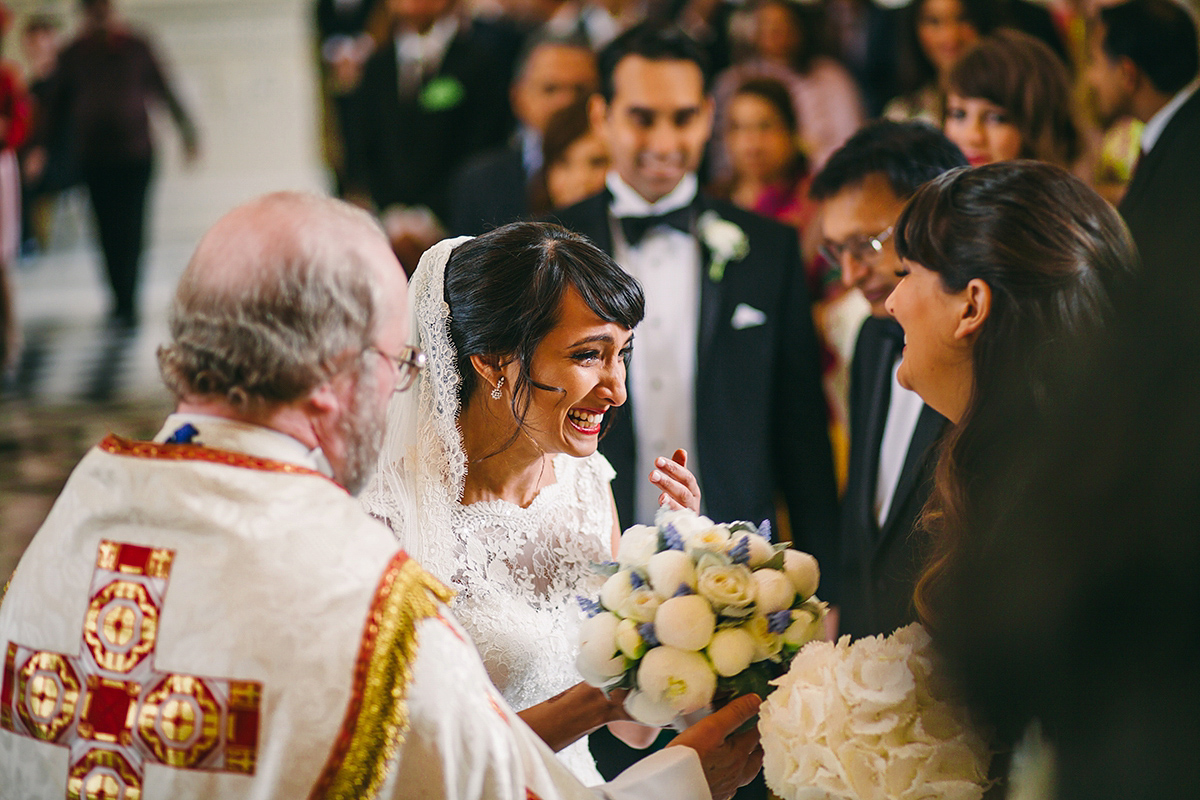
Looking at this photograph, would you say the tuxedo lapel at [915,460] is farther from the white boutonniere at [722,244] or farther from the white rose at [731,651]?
the white boutonniere at [722,244]

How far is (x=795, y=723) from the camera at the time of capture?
172 cm

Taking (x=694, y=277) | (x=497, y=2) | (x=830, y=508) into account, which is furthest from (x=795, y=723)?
(x=497, y=2)

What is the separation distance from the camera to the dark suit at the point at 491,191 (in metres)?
4.73

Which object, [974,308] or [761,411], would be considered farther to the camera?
[761,411]

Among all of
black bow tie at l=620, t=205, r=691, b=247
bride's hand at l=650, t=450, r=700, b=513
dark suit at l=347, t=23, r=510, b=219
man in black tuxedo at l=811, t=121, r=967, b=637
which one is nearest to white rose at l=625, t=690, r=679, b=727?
bride's hand at l=650, t=450, r=700, b=513

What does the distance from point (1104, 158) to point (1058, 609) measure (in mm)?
4387

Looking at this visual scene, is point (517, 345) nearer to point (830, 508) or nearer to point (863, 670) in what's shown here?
point (863, 670)

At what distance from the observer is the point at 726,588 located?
6.18 ft

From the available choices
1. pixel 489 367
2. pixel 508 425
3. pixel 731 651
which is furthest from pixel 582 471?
pixel 731 651

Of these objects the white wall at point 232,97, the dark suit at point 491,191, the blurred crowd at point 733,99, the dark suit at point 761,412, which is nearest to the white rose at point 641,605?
the dark suit at point 761,412

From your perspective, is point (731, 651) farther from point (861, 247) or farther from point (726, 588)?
point (861, 247)

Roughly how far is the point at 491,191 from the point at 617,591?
325 cm

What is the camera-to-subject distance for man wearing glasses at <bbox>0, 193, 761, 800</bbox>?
135cm

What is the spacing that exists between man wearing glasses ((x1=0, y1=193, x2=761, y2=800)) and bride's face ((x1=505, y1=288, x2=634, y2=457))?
80cm
